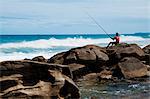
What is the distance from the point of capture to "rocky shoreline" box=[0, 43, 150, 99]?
11961mm

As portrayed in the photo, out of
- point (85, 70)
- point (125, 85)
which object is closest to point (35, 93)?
point (125, 85)

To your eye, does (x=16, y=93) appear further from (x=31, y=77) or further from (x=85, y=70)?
(x=85, y=70)

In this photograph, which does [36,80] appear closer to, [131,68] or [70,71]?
[70,71]

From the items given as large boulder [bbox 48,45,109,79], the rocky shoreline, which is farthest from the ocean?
the rocky shoreline

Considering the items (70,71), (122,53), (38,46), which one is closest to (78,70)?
(122,53)

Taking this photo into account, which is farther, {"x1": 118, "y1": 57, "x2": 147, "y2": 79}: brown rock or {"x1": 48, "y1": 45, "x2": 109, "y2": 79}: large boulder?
{"x1": 48, "y1": 45, "x2": 109, "y2": 79}: large boulder

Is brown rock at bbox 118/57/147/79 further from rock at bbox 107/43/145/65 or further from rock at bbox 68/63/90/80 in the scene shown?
rock at bbox 68/63/90/80

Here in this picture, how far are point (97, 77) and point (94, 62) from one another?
3.97 ft

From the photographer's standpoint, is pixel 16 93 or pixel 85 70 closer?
pixel 16 93

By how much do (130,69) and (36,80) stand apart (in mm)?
7334

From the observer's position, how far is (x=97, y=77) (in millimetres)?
18641

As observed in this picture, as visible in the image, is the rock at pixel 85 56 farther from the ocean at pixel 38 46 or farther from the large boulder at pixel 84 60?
the ocean at pixel 38 46

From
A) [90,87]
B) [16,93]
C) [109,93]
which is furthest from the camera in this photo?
[90,87]

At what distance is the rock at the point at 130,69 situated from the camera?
60.8 ft
